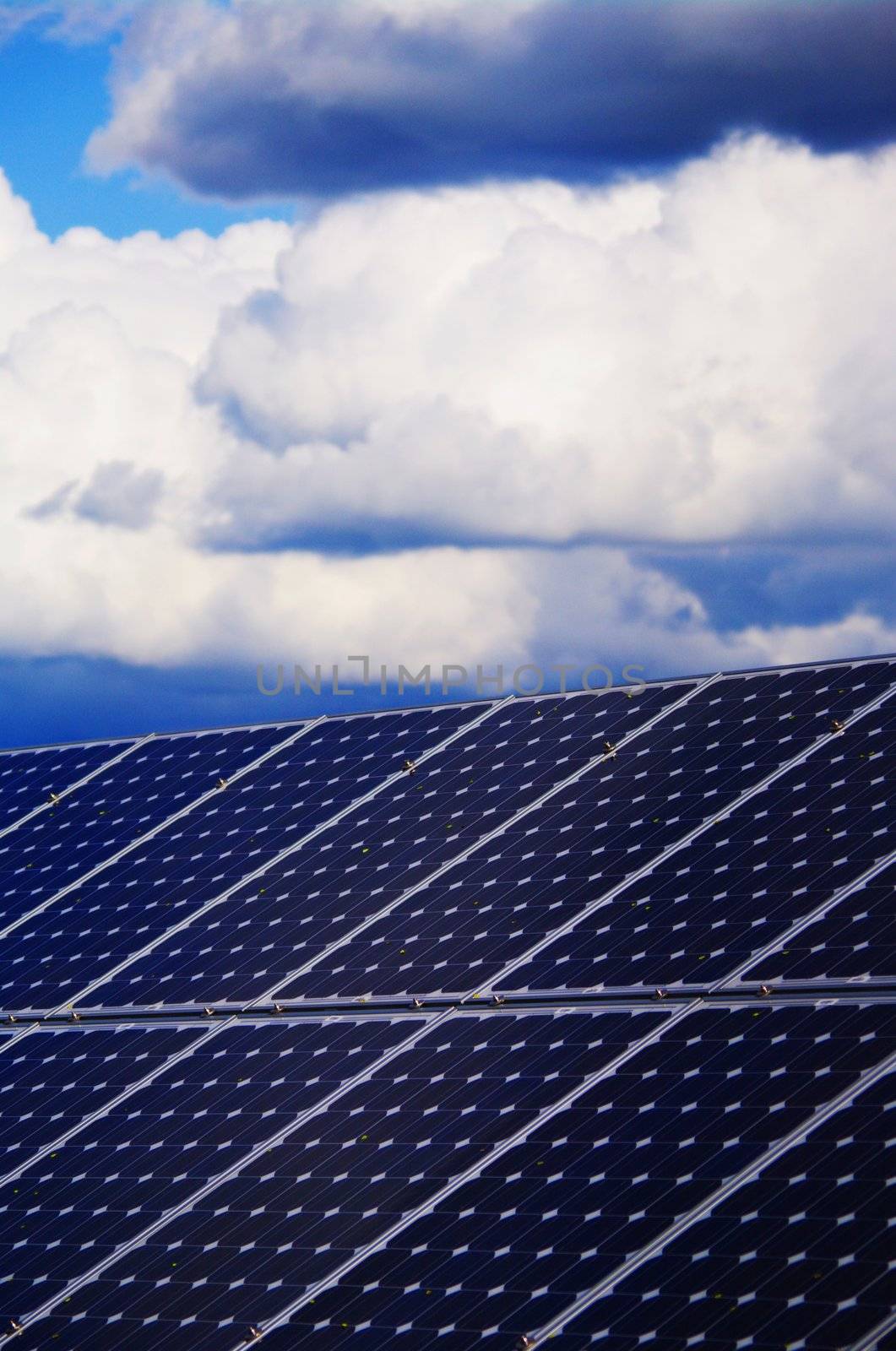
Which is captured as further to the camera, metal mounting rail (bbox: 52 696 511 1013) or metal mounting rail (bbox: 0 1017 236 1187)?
metal mounting rail (bbox: 52 696 511 1013)

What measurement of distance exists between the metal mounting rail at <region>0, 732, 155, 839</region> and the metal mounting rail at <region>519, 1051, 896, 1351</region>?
89.1 feet

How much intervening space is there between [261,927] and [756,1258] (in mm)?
16481

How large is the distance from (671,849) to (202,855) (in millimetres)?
12350

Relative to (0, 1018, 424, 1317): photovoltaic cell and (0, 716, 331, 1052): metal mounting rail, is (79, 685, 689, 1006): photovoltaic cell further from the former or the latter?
(0, 716, 331, 1052): metal mounting rail

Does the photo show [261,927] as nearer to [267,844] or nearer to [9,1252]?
[267,844]

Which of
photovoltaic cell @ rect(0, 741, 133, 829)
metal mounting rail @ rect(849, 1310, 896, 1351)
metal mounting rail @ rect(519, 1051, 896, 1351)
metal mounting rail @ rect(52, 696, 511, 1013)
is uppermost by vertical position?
photovoltaic cell @ rect(0, 741, 133, 829)

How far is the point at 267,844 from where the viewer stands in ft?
139

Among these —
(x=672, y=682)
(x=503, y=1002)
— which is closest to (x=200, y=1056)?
(x=503, y=1002)

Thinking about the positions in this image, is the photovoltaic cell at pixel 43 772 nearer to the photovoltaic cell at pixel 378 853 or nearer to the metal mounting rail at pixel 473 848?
the photovoltaic cell at pixel 378 853

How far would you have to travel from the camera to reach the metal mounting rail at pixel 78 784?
49.6 meters

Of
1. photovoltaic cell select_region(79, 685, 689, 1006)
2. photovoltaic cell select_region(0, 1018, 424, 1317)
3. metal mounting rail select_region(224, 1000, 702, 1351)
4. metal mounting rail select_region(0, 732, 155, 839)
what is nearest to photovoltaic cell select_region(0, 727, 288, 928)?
metal mounting rail select_region(0, 732, 155, 839)

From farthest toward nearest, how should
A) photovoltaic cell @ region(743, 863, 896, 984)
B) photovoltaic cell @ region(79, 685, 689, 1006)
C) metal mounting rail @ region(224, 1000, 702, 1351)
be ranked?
photovoltaic cell @ region(79, 685, 689, 1006)
photovoltaic cell @ region(743, 863, 896, 984)
metal mounting rail @ region(224, 1000, 702, 1351)

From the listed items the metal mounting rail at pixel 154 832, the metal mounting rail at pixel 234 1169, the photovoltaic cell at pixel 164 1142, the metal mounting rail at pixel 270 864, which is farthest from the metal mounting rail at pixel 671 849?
A: the metal mounting rail at pixel 154 832

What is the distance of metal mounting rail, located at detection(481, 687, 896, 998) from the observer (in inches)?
1357
